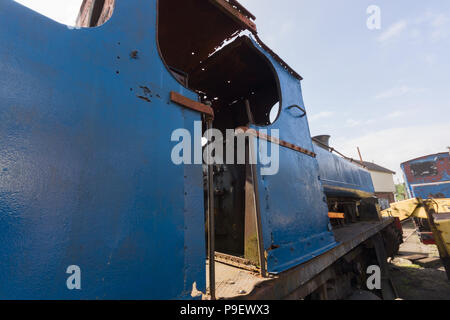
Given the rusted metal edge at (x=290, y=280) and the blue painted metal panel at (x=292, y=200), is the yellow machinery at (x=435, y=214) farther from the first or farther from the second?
the rusted metal edge at (x=290, y=280)

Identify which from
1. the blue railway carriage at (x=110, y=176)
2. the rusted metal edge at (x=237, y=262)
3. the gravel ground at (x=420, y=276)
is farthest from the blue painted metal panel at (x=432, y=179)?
the rusted metal edge at (x=237, y=262)

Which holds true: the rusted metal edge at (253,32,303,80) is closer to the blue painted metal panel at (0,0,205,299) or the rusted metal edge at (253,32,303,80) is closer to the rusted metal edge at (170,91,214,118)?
the rusted metal edge at (170,91,214,118)

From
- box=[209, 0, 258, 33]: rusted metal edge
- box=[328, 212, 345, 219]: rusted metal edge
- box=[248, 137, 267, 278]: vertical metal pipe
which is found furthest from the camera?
box=[328, 212, 345, 219]: rusted metal edge

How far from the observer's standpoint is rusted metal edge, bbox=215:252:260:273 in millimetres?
2041

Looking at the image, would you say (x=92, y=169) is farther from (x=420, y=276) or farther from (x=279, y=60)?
(x=420, y=276)

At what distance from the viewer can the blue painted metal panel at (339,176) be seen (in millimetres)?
4941

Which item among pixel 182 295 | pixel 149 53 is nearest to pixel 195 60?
pixel 149 53

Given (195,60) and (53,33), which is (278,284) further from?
(195,60)

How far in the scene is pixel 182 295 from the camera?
1.24 m

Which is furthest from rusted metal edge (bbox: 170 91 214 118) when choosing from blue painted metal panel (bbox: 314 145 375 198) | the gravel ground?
the gravel ground

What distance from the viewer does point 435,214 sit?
6.10 m

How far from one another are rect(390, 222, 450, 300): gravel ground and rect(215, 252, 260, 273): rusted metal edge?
16.6 ft
